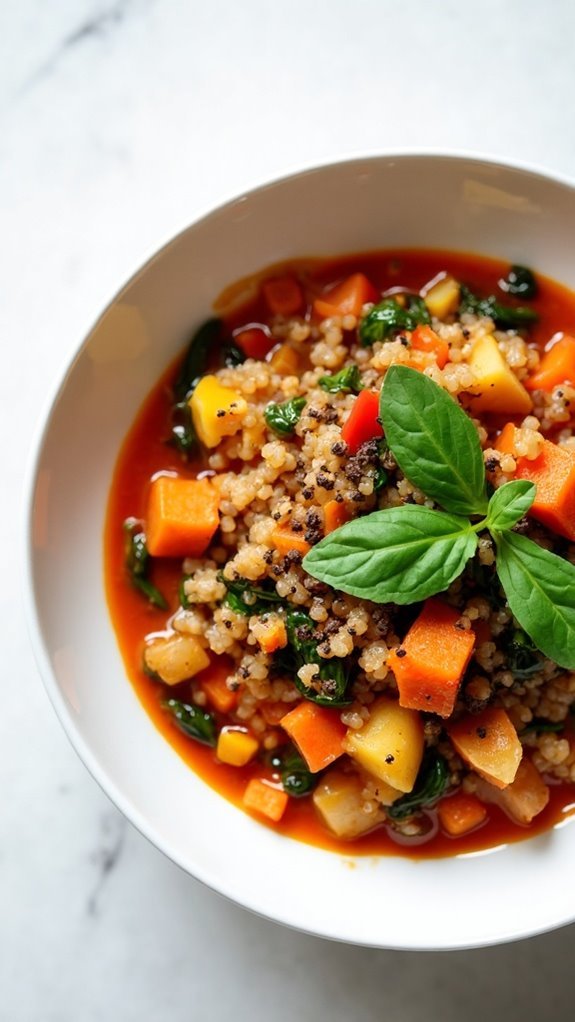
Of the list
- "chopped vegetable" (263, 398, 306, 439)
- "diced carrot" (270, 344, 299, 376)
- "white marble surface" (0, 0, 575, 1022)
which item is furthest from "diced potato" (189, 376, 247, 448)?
"white marble surface" (0, 0, 575, 1022)

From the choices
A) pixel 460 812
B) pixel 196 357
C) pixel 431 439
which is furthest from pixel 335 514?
pixel 460 812

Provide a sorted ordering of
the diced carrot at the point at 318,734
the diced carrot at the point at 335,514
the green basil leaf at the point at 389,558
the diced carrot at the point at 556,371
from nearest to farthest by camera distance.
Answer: the green basil leaf at the point at 389,558
the diced carrot at the point at 335,514
the diced carrot at the point at 318,734
the diced carrot at the point at 556,371

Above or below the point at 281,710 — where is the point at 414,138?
above

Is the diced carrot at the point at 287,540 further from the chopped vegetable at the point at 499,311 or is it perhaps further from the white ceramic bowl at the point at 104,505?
the chopped vegetable at the point at 499,311

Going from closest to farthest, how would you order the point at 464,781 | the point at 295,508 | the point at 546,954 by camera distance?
the point at 295,508 → the point at 464,781 → the point at 546,954

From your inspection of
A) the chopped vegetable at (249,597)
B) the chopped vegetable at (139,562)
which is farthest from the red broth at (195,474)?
the chopped vegetable at (249,597)

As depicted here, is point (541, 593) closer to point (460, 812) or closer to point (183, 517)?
point (460, 812)

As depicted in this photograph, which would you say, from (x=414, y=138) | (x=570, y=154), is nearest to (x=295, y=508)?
(x=414, y=138)

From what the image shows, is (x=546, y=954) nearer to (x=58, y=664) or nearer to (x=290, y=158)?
(x=58, y=664)
